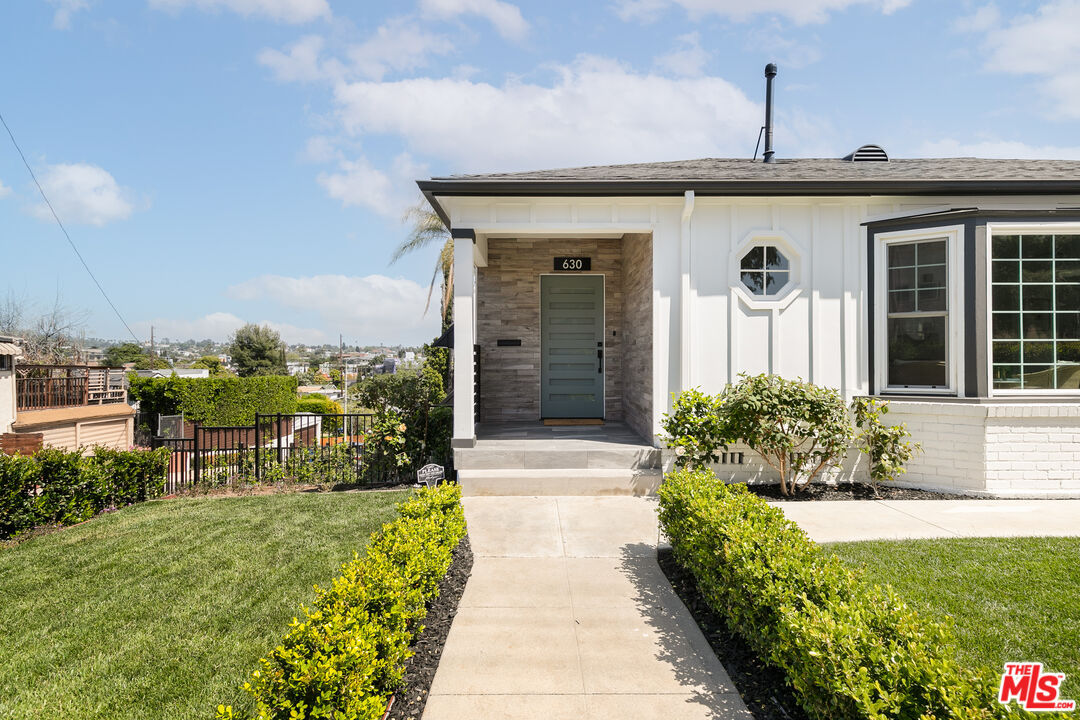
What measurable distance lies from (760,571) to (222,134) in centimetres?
2002

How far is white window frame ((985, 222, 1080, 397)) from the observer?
5.69m

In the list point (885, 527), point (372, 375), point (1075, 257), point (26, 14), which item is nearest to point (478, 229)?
point (372, 375)

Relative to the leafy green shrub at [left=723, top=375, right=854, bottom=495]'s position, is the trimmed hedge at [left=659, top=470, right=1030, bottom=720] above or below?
below

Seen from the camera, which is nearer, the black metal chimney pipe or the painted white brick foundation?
the painted white brick foundation

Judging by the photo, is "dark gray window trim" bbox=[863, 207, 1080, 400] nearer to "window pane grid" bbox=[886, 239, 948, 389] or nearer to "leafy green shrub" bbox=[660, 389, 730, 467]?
"window pane grid" bbox=[886, 239, 948, 389]

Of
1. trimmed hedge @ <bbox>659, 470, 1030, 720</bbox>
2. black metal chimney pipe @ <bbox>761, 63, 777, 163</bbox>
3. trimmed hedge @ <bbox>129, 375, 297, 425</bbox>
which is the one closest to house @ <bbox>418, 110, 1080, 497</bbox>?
black metal chimney pipe @ <bbox>761, 63, 777, 163</bbox>

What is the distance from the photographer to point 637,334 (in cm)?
746

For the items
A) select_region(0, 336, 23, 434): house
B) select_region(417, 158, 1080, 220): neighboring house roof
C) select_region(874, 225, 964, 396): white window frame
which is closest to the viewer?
select_region(874, 225, 964, 396): white window frame

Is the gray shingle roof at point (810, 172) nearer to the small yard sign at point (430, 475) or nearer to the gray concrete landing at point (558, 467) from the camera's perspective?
the gray concrete landing at point (558, 467)

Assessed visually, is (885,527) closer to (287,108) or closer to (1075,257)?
(1075,257)

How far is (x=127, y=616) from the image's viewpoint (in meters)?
3.22

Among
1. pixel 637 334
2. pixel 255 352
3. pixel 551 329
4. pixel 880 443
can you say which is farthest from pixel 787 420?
pixel 255 352

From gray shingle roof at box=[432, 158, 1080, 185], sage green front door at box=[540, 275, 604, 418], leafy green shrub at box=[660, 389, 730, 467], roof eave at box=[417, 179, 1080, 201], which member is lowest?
leafy green shrub at box=[660, 389, 730, 467]

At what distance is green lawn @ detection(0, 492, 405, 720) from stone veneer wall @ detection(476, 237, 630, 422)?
3607 mm
